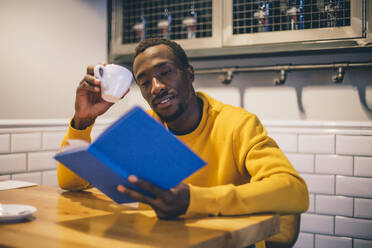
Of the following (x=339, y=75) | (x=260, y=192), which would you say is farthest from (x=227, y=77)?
(x=260, y=192)

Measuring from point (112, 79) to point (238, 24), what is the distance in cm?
125

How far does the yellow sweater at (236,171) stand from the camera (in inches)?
35.1

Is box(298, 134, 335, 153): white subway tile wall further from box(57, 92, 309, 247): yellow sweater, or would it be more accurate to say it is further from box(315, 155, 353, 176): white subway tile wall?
box(57, 92, 309, 247): yellow sweater

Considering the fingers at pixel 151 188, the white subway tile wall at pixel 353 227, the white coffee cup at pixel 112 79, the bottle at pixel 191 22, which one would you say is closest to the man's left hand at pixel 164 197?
the fingers at pixel 151 188

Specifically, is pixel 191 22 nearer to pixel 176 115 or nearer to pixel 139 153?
pixel 176 115

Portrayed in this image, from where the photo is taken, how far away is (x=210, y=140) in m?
1.35

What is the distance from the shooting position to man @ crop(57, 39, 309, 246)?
91cm

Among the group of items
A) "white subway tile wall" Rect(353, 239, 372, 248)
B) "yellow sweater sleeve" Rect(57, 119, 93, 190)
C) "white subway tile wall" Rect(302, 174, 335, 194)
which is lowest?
"white subway tile wall" Rect(353, 239, 372, 248)

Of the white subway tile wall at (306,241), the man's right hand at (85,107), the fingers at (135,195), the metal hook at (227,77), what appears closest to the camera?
the fingers at (135,195)

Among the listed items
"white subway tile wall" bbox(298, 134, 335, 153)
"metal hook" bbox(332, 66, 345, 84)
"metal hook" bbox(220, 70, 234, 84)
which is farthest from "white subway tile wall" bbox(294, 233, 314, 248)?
"metal hook" bbox(220, 70, 234, 84)

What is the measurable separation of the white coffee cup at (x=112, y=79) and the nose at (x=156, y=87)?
0.62ft

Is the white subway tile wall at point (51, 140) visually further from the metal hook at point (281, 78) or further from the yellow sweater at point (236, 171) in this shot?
the metal hook at point (281, 78)

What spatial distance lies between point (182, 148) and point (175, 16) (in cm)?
190

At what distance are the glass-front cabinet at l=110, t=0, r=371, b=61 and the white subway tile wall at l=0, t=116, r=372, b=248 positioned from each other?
0.48 metres
